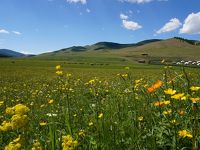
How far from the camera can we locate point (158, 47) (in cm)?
19512

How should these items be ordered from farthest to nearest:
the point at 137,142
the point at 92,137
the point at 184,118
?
the point at 184,118
the point at 92,137
the point at 137,142

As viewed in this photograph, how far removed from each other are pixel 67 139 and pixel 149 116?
1.87m

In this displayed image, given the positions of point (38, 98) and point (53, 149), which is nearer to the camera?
point (53, 149)

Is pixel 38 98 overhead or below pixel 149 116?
below

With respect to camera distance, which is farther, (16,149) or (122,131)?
Result: (122,131)

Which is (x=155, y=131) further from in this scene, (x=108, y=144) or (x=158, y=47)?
(x=158, y=47)

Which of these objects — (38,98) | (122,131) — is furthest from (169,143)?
(38,98)

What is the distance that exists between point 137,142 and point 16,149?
1.33 m

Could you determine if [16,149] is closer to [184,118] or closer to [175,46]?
[184,118]

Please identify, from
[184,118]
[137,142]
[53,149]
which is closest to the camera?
[53,149]

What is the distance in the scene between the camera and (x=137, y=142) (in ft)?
11.0

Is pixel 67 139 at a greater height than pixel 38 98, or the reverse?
pixel 67 139

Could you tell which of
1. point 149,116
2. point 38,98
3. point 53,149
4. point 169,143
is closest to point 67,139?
point 53,149

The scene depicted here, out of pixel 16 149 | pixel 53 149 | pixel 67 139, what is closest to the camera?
pixel 16 149
